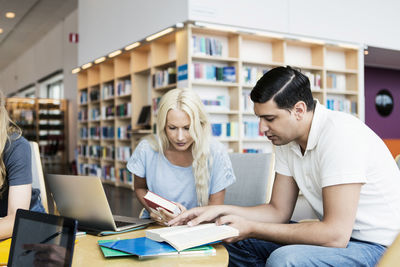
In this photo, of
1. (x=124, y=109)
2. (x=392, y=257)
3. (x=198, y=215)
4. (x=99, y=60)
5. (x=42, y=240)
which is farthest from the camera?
(x=99, y=60)

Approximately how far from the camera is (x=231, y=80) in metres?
6.20

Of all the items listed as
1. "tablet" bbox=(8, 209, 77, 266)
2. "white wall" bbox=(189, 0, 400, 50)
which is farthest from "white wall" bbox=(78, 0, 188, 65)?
"tablet" bbox=(8, 209, 77, 266)

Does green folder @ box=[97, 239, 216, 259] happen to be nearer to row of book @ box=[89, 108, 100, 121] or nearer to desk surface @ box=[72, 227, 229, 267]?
desk surface @ box=[72, 227, 229, 267]

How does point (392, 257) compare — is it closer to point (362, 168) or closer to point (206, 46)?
point (362, 168)

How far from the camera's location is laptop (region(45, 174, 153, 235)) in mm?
1402

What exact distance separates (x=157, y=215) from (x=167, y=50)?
5.51 meters

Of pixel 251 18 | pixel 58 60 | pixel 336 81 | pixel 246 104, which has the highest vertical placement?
pixel 58 60

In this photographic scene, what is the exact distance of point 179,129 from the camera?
79.7 inches

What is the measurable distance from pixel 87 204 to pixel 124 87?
672 centimetres

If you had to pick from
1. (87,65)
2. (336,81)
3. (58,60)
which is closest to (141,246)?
(336,81)

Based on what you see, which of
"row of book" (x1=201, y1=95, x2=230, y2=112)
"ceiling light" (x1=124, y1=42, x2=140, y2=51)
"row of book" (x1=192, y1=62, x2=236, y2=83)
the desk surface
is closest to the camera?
the desk surface

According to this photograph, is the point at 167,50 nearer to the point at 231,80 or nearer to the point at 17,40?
the point at 231,80

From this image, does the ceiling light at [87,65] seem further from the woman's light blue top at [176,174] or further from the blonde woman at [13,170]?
the blonde woman at [13,170]

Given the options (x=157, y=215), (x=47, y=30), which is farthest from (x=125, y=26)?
(x=47, y=30)
